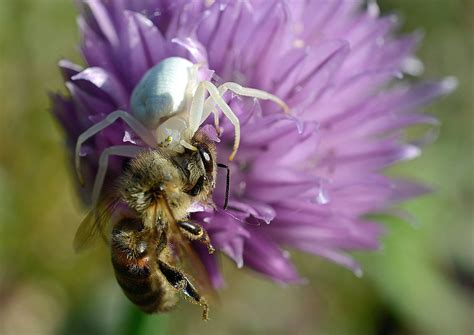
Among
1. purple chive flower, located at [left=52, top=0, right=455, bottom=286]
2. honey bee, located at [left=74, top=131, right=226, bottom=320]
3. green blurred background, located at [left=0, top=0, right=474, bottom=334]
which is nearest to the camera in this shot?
honey bee, located at [left=74, top=131, right=226, bottom=320]

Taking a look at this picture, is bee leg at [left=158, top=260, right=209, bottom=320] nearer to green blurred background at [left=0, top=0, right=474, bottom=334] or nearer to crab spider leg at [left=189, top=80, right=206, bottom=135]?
crab spider leg at [left=189, top=80, right=206, bottom=135]

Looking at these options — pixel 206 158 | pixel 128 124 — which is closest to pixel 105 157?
pixel 128 124

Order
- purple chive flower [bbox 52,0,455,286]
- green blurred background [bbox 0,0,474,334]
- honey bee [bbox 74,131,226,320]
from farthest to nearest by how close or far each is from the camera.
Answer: green blurred background [bbox 0,0,474,334]
purple chive flower [bbox 52,0,455,286]
honey bee [bbox 74,131,226,320]

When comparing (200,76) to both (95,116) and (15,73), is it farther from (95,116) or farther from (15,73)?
(15,73)

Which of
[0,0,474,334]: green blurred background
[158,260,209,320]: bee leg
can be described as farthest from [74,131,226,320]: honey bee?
[0,0,474,334]: green blurred background

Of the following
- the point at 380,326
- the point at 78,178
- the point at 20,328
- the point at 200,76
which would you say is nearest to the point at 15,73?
the point at 20,328

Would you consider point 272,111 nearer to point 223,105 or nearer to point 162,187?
point 223,105
